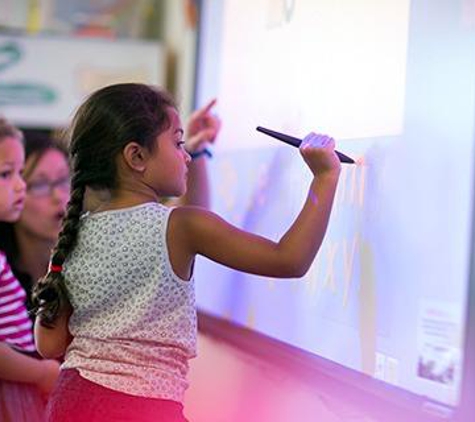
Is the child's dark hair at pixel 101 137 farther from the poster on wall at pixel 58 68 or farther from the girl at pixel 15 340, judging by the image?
the poster on wall at pixel 58 68

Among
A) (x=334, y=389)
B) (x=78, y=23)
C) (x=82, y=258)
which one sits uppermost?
(x=78, y=23)

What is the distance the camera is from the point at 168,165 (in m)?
1.08

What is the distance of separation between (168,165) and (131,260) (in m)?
0.11

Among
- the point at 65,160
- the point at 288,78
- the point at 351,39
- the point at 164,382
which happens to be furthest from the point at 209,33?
the point at 164,382

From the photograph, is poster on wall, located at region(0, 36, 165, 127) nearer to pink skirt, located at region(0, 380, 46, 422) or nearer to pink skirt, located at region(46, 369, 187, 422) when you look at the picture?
pink skirt, located at region(0, 380, 46, 422)

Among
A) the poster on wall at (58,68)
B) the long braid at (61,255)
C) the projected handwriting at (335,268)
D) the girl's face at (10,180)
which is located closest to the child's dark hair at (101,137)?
the long braid at (61,255)

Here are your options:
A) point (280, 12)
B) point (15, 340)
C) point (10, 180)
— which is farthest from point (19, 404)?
point (280, 12)

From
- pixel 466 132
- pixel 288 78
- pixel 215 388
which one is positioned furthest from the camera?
pixel 215 388

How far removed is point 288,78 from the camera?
1.36 m

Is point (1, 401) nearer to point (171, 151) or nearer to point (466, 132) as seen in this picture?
point (171, 151)

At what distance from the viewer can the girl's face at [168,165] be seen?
3.52ft

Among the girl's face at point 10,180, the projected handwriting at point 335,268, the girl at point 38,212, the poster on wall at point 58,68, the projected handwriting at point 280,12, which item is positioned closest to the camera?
the projected handwriting at point 335,268

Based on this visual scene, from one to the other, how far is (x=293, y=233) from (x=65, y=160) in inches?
38.3

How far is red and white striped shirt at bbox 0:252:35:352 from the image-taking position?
146 cm
